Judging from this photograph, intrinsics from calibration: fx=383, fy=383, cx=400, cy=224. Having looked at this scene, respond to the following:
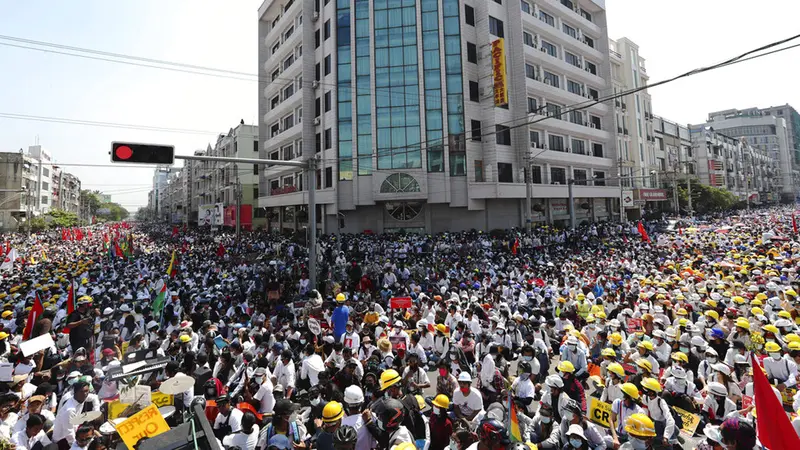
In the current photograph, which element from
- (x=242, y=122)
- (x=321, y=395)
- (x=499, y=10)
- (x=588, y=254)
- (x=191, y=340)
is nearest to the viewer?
(x=321, y=395)

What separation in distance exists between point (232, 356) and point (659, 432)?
646 cm

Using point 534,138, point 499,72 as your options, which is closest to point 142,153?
point 499,72

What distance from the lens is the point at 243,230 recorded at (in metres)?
45.1

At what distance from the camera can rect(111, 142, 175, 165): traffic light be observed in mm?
8078

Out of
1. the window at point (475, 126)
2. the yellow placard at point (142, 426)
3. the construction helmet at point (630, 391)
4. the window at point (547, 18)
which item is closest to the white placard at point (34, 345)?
the yellow placard at point (142, 426)

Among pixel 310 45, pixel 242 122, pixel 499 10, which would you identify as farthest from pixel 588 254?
pixel 242 122

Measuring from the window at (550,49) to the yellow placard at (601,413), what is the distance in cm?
3445

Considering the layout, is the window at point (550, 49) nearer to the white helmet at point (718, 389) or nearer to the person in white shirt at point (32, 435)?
the white helmet at point (718, 389)

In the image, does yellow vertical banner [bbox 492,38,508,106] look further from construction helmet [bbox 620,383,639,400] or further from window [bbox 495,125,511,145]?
construction helmet [bbox 620,383,639,400]

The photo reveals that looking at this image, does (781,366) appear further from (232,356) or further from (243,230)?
(243,230)

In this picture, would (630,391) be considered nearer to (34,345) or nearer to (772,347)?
(772,347)

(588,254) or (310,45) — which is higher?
(310,45)

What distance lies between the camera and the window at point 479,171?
28.9 m

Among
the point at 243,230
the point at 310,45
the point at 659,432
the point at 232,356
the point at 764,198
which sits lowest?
the point at 659,432
